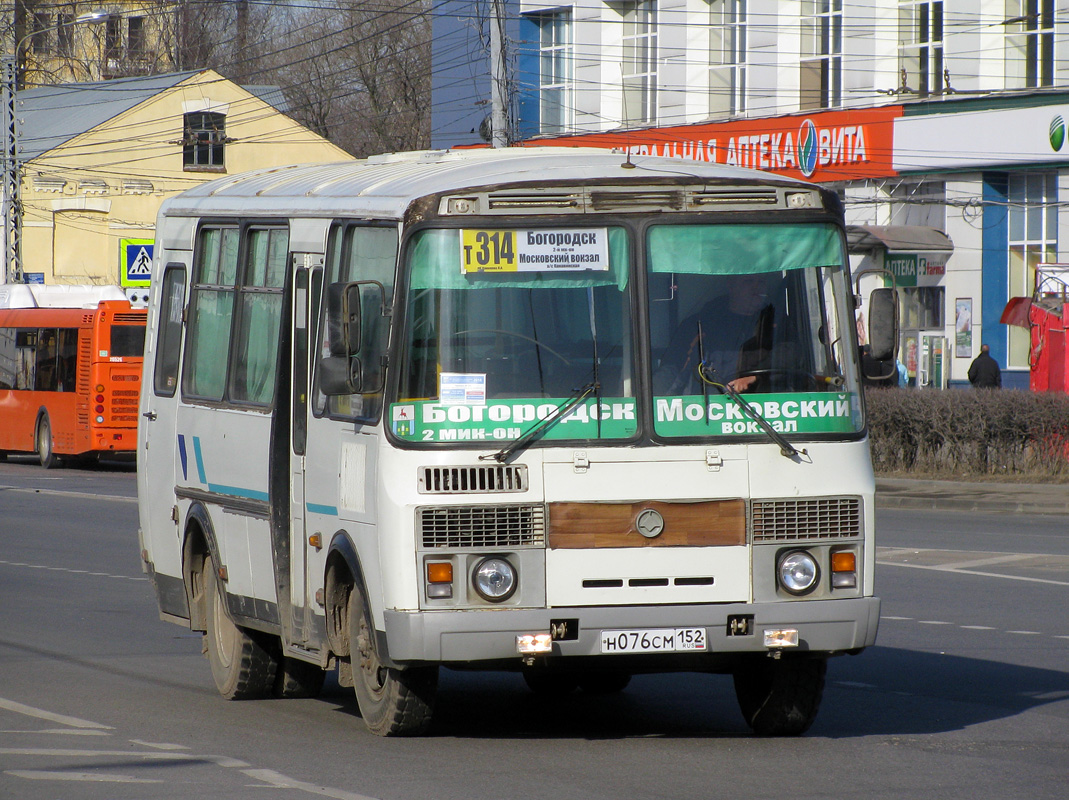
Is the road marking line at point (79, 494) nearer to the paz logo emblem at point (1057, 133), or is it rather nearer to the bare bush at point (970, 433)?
the bare bush at point (970, 433)

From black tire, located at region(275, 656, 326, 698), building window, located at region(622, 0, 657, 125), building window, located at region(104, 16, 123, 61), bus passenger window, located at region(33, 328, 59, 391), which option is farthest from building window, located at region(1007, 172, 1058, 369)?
building window, located at region(104, 16, 123, 61)

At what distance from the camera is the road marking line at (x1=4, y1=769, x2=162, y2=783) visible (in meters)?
6.90

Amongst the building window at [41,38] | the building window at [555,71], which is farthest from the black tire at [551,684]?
the building window at [41,38]

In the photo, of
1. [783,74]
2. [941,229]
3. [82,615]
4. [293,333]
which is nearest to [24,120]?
[783,74]

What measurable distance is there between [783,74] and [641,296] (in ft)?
97.1

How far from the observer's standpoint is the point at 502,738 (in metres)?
7.85

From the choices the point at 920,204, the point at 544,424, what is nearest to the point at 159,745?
the point at 544,424

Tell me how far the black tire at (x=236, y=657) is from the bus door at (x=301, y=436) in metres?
0.77

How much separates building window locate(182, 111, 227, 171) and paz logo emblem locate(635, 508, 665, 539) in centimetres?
5186

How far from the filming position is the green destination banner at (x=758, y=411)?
739 cm

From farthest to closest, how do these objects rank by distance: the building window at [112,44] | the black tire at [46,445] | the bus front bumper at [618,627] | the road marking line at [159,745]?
the building window at [112,44]
the black tire at [46,445]
the road marking line at [159,745]
the bus front bumper at [618,627]

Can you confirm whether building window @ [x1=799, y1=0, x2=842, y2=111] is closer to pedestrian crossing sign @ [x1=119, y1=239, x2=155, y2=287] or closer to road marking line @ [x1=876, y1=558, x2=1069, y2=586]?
pedestrian crossing sign @ [x1=119, y1=239, x2=155, y2=287]

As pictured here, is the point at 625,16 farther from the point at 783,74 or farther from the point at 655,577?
the point at 655,577

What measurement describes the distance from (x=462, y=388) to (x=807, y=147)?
2922cm
